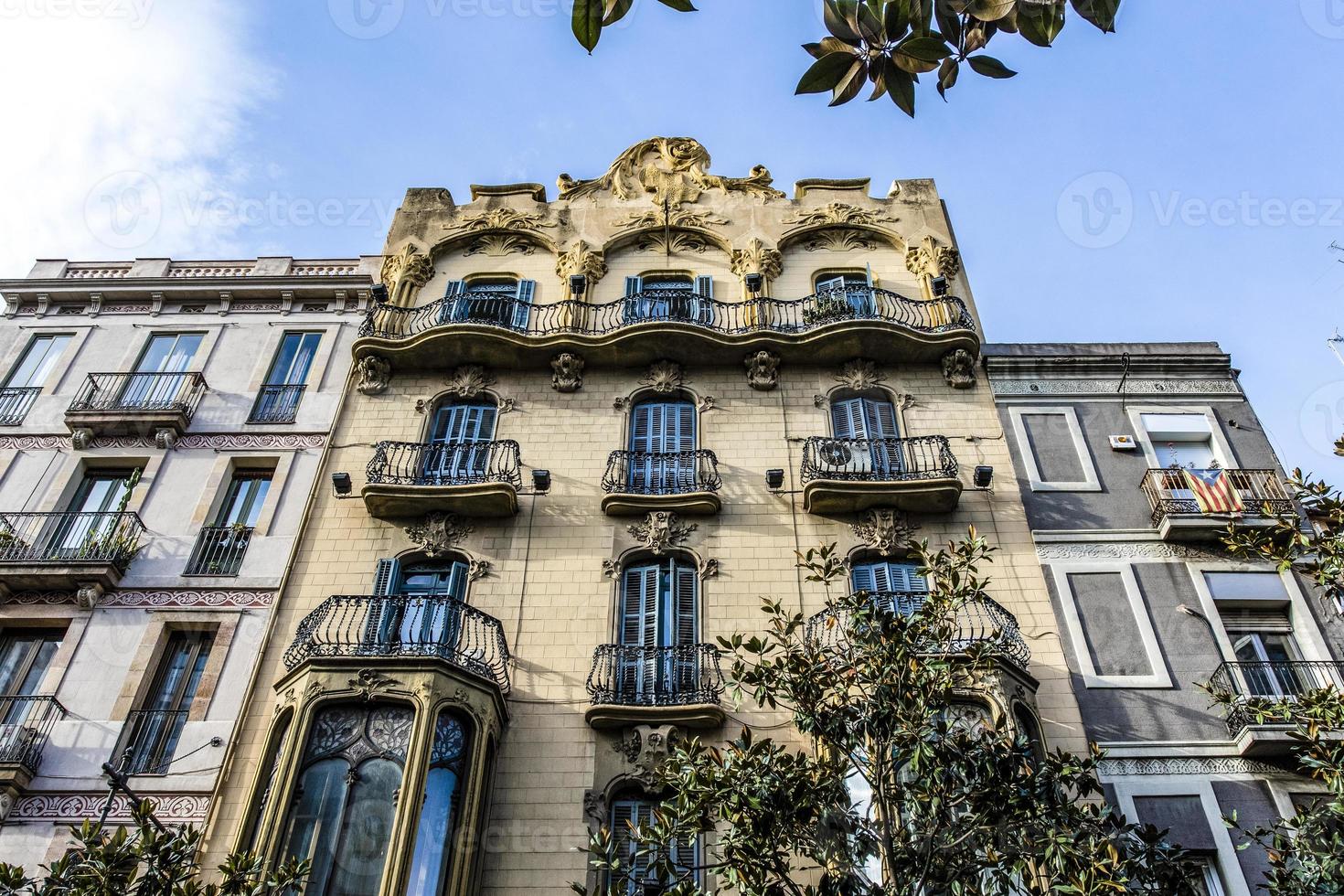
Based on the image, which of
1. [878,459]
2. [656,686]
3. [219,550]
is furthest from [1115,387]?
[219,550]

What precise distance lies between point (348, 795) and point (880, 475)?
346 inches

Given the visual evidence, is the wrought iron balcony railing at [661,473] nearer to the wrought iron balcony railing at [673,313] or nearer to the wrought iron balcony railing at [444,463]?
the wrought iron balcony railing at [444,463]

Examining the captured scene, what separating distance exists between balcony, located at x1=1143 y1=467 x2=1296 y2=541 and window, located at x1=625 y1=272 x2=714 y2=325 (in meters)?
7.85

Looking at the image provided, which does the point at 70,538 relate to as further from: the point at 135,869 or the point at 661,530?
the point at 661,530

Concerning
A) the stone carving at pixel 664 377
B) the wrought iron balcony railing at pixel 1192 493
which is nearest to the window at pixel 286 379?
the stone carving at pixel 664 377

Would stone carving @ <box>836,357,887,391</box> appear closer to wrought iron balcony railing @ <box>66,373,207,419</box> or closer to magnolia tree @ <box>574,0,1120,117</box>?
wrought iron balcony railing @ <box>66,373,207,419</box>

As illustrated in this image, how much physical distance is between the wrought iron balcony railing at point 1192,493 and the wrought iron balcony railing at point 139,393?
15417mm

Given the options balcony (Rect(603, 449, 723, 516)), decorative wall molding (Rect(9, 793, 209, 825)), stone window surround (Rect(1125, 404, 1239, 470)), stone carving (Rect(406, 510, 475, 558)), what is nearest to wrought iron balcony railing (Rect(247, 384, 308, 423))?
stone carving (Rect(406, 510, 475, 558))

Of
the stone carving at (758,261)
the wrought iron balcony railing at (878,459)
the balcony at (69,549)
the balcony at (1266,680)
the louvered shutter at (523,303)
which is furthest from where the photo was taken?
the stone carving at (758,261)

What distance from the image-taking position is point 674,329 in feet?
58.8

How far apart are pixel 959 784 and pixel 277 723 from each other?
8.23m

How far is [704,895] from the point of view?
28.2ft

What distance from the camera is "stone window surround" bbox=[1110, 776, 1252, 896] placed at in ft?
40.6

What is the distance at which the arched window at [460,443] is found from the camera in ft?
54.2
